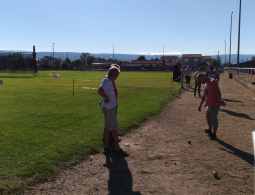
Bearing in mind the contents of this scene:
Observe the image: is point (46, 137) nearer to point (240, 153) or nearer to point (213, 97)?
point (213, 97)

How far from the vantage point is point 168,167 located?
502cm

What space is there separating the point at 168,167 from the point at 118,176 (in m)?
0.98

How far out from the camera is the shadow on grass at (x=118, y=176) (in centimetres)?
412

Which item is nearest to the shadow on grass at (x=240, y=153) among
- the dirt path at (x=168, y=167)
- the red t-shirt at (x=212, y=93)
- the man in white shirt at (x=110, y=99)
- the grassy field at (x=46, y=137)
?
the dirt path at (x=168, y=167)

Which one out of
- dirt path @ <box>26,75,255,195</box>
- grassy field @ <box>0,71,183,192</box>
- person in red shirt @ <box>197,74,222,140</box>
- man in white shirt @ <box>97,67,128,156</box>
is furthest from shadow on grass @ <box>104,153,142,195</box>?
person in red shirt @ <box>197,74,222,140</box>

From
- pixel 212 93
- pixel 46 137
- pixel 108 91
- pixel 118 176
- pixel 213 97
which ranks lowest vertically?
pixel 118 176

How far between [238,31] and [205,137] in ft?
118

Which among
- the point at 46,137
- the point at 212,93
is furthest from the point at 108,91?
the point at 212,93

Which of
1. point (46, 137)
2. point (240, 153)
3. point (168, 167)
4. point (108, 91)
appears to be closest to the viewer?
point (168, 167)

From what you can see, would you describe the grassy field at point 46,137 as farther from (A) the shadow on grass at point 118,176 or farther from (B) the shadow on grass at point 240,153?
(B) the shadow on grass at point 240,153

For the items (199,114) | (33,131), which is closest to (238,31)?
(199,114)

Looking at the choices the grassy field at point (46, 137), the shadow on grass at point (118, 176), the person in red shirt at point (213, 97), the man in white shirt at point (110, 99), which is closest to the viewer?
the shadow on grass at point (118, 176)

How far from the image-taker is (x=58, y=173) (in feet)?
15.3

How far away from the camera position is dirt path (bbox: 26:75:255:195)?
4164 mm
